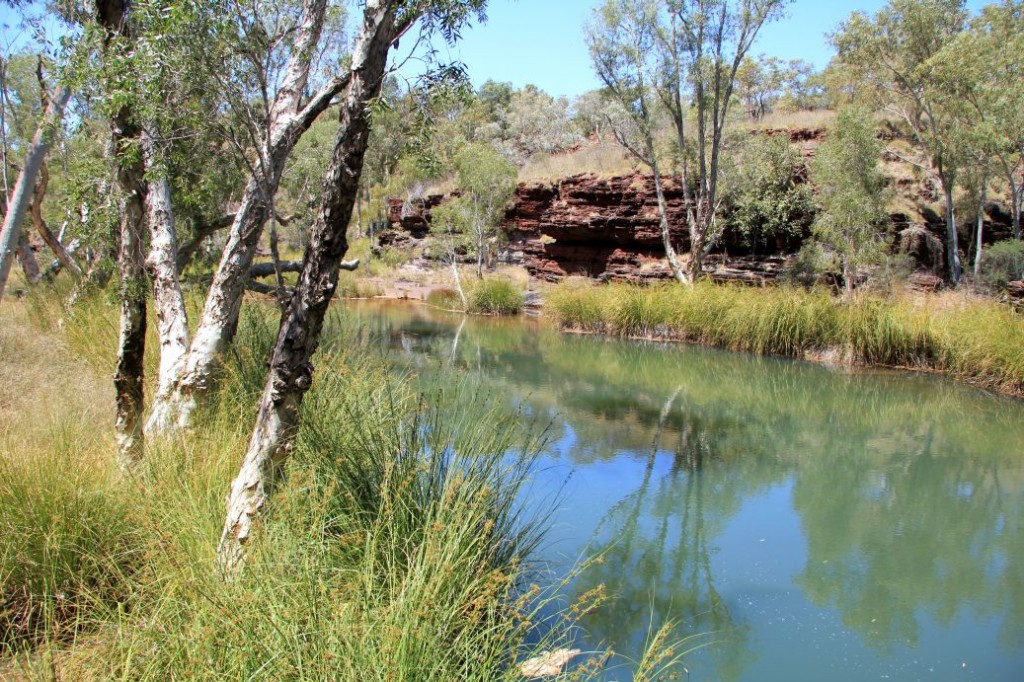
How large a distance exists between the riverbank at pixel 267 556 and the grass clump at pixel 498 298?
18.0 meters

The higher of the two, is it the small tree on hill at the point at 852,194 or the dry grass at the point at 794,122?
the dry grass at the point at 794,122

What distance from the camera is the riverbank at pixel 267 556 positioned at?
8.11ft

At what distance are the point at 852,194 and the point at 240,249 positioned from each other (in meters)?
16.2

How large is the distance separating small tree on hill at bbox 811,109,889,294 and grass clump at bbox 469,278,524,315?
8.77m

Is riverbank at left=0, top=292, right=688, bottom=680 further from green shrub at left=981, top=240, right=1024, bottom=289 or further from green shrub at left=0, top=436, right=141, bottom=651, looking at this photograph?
green shrub at left=981, top=240, right=1024, bottom=289

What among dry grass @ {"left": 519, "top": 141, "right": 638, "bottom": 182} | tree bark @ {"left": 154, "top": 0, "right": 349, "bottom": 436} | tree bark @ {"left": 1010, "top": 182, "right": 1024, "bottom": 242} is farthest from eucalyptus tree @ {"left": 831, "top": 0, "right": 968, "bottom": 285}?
tree bark @ {"left": 154, "top": 0, "right": 349, "bottom": 436}

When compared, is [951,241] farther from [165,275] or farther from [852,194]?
[165,275]

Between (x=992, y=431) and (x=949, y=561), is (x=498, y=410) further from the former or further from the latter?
(x=992, y=431)

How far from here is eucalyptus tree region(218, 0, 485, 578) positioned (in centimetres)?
336

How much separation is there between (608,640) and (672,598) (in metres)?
0.82

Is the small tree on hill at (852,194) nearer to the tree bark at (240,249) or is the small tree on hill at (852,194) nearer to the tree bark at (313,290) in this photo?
the tree bark at (240,249)

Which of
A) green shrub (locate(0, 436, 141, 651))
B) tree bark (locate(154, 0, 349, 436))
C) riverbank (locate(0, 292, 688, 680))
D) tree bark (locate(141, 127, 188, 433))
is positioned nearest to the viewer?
riverbank (locate(0, 292, 688, 680))

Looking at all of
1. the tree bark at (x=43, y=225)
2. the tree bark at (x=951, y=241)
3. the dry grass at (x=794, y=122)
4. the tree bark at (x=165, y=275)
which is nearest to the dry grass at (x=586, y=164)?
the dry grass at (x=794, y=122)

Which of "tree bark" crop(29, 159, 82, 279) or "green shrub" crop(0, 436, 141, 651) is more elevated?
"tree bark" crop(29, 159, 82, 279)
